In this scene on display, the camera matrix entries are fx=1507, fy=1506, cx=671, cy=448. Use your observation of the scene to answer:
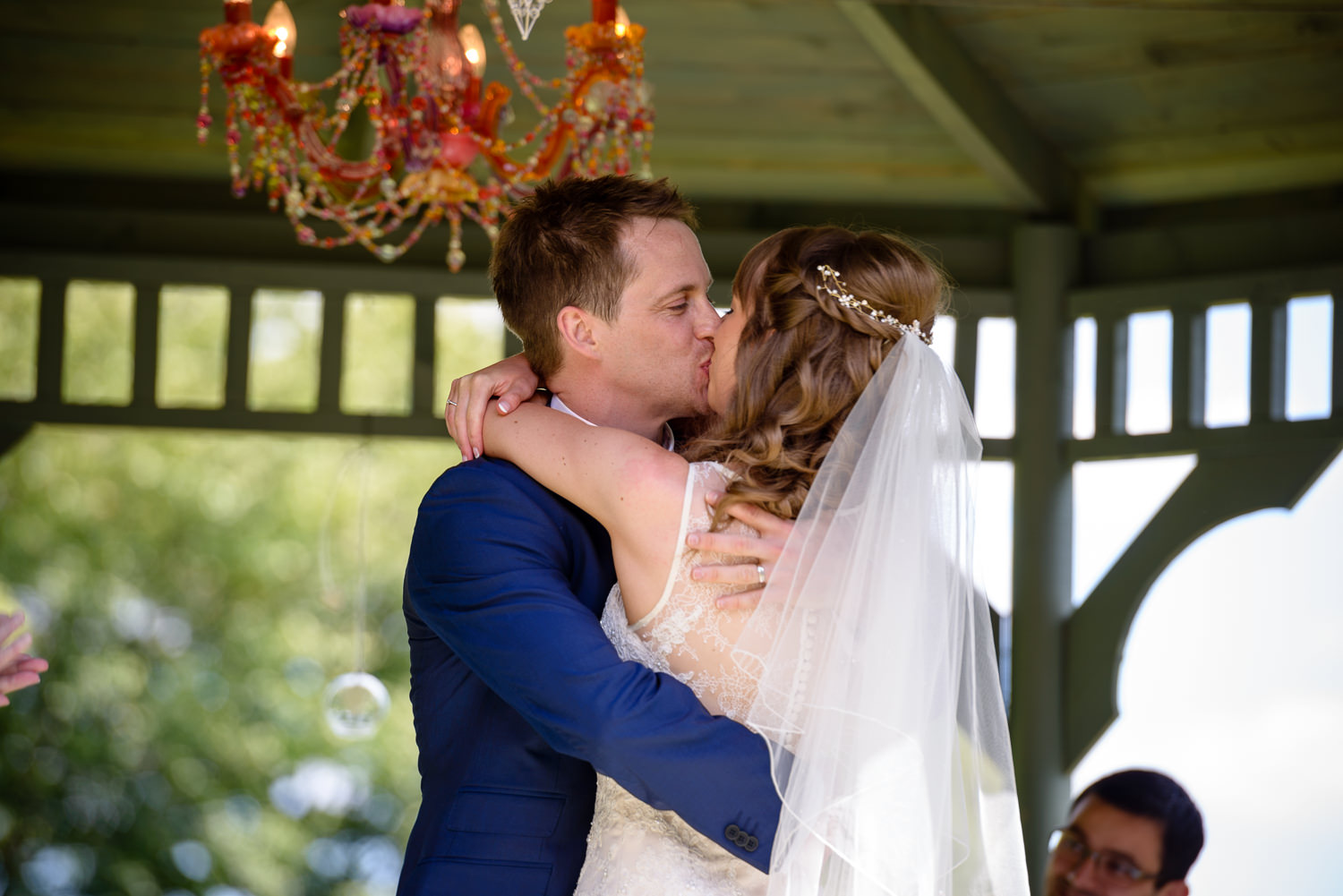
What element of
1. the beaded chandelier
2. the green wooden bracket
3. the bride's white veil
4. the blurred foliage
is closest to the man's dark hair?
the bride's white veil

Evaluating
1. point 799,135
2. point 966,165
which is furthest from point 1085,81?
point 799,135

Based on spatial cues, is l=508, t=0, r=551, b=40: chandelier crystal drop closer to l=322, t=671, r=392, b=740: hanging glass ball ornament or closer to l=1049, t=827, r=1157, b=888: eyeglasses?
l=1049, t=827, r=1157, b=888: eyeglasses

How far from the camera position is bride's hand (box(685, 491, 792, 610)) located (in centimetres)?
183

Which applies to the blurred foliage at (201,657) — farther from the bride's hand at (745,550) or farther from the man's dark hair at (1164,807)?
the bride's hand at (745,550)

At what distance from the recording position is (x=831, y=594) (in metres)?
1.84

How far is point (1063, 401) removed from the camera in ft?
17.7

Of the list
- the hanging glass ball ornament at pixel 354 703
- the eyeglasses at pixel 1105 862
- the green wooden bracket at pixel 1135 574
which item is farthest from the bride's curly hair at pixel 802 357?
the green wooden bracket at pixel 1135 574

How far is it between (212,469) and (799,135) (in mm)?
7533

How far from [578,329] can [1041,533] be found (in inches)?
137

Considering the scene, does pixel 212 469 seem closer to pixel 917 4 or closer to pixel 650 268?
pixel 917 4

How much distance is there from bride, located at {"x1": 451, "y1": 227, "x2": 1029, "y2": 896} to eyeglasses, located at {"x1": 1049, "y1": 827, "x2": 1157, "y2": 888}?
44.5 inches

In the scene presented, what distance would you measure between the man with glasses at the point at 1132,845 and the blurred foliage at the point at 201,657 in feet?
26.2

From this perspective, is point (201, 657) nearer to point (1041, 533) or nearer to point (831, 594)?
point (1041, 533)

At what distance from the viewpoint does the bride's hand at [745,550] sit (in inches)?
72.1
